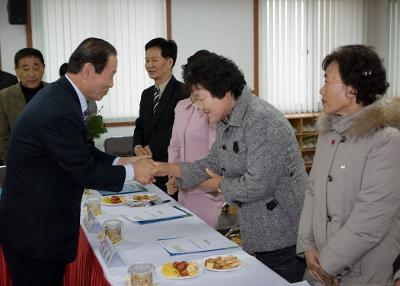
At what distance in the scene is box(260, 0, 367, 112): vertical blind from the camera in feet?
20.8

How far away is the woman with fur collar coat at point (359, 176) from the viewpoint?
5.13 feet

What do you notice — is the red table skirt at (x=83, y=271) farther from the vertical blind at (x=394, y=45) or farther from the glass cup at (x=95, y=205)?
the vertical blind at (x=394, y=45)

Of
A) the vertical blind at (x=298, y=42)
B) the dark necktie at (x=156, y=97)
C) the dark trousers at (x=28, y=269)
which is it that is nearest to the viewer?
the dark trousers at (x=28, y=269)

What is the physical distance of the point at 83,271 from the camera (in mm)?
2215

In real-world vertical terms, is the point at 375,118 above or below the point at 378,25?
below

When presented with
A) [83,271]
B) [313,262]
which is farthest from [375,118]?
[83,271]

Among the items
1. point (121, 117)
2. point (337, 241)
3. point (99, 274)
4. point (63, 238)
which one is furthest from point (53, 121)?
point (121, 117)

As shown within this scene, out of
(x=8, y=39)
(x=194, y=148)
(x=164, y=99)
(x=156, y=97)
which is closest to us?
(x=194, y=148)

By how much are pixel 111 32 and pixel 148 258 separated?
422cm

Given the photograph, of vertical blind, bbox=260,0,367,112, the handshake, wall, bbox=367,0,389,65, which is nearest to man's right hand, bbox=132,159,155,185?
the handshake

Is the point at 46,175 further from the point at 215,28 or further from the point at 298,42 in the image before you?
the point at 298,42

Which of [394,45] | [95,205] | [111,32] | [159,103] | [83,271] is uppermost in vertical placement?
[111,32]

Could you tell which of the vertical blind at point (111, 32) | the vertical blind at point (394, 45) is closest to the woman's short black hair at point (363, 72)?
the vertical blind at point (111, 32)

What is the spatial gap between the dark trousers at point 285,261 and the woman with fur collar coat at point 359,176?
0.25 meters
